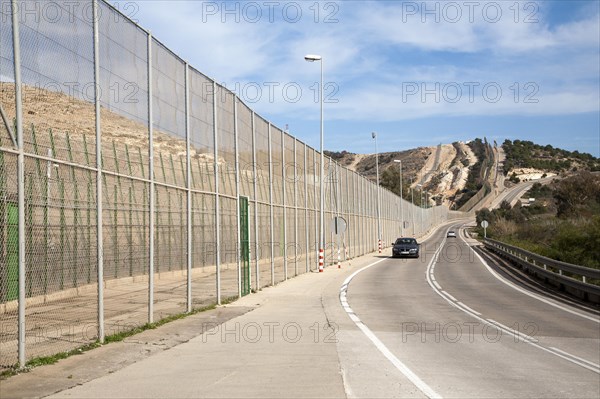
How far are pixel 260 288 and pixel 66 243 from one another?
9.16 meters

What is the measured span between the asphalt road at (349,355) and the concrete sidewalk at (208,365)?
0.7 inches

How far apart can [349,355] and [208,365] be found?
2.39 metres

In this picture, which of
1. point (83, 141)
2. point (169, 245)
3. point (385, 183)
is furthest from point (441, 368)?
point (385, 183)

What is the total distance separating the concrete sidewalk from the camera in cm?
781

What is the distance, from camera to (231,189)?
21359 millimetres

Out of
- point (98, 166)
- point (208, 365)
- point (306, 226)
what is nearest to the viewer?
point (208, 365)

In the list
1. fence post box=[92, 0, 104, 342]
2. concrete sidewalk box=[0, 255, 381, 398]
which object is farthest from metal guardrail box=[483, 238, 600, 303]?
fence post box=[92, 0, 104, 342]

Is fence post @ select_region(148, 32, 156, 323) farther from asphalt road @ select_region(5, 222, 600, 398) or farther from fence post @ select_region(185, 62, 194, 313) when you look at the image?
fence post @ select_region(185, 62, 194, 313)

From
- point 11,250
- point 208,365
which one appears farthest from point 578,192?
point 11,250

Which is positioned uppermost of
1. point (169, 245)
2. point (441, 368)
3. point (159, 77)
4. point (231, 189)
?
point (159, 77)

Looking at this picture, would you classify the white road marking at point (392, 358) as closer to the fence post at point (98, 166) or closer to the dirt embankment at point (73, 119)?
the fence post at point (98, 166)

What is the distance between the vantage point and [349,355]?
10.7 m

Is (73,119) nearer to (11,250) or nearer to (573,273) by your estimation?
(11,250)

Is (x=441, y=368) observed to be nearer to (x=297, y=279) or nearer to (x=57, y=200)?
(x=57, y=200)
